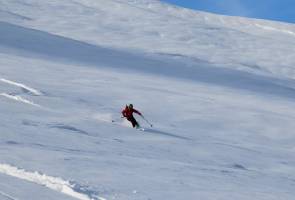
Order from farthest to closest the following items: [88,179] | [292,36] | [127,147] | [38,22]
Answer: [292,36], [38,22], [127,147], [88,179]

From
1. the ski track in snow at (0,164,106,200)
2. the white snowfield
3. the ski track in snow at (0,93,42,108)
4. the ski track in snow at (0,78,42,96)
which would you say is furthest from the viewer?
the ski track in snow at (0,78,42,96)

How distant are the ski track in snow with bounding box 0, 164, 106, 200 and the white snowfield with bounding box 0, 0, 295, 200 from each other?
0.06 feet

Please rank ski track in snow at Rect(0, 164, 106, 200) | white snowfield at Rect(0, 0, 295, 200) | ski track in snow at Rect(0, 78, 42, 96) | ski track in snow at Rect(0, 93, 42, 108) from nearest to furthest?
1. ski track in snow at Rect(0, 164, 106, 200)
2. white snowfield at Rect(0, 0, 295, 200)
3. ski track in snow at Rect(0, 93, 42, 108)
4. ski track in snow at Rect(0, 78, 42, 96)

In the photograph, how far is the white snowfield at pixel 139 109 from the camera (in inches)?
303

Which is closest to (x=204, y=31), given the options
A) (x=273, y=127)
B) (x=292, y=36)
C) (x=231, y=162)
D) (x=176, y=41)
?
(x=176, y=41)

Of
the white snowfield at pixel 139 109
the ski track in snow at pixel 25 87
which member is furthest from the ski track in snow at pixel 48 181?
the ski track in snow at pixel 25 87

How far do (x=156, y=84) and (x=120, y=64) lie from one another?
6.98 metres

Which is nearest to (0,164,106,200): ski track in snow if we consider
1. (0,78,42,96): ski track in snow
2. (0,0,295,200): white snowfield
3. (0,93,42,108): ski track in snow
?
(0,0,295,200): white snowfield

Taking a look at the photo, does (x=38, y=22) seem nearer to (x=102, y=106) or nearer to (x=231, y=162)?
(x=102, y=106)

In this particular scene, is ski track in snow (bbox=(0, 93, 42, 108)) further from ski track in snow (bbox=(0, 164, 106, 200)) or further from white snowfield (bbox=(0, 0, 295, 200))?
ski track in snow (bbox=(0, 164, 106, 200))

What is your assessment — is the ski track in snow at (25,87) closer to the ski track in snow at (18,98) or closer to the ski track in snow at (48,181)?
the ski track in snow at (18,98)

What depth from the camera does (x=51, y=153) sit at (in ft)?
28.9

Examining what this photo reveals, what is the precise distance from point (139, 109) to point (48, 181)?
428 inches

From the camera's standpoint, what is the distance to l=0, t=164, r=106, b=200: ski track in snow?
6.68m
